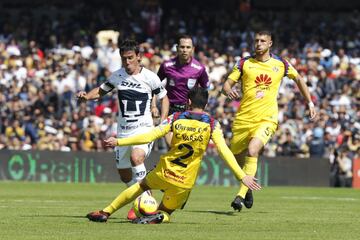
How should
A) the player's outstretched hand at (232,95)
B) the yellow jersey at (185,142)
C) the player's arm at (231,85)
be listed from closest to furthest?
1. the yellow jersey at (185,142)
2. the player's outstretched hand at (232,95)
3. the player's arm at (231,85)

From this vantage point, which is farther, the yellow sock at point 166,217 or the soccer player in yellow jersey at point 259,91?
the soccer player in yellow jersey at point 259,91

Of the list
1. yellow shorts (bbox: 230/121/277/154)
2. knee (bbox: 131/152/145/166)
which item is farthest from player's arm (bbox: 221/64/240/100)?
knee (bbox: 131/152/145/166)

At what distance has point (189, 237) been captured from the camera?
446 inches

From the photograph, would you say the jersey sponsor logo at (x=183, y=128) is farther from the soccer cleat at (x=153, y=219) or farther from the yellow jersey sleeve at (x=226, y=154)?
the soccer cleat at (x=153, y=219)

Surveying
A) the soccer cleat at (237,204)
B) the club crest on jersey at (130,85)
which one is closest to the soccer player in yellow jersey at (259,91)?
the soccer cleat at (237,204)

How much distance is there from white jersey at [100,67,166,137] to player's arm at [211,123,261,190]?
8.50 feet

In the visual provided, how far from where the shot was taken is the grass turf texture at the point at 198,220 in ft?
38.4

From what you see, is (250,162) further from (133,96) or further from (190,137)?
(190,137)

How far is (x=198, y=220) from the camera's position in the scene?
45.5ft

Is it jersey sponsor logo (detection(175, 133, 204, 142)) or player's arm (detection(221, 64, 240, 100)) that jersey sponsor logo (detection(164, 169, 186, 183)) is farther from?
player's arm (detection(221, 64, 240, 100))

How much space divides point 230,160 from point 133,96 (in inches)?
121

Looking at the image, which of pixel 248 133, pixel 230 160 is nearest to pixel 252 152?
pixel 248 133

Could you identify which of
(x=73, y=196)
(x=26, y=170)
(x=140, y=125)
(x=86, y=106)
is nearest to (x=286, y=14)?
(x=86, y=106)

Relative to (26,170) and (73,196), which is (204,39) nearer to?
(26,170)
